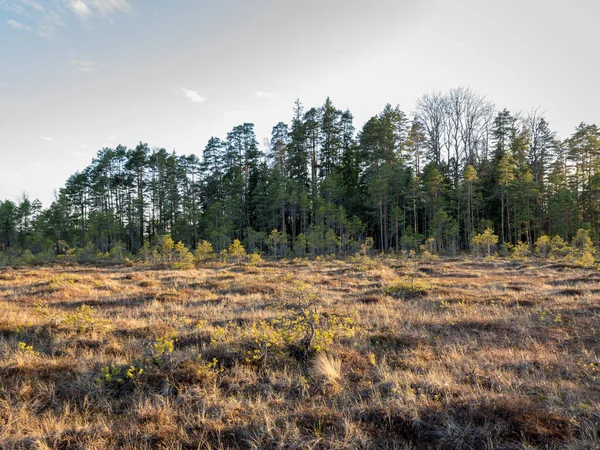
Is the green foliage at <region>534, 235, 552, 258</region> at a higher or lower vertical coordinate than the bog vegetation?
higher

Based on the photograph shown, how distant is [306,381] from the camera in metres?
4.04

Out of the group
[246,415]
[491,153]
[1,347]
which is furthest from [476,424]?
[491,153]

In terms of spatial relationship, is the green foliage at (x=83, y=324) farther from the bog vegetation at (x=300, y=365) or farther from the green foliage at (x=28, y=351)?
the green foliage at (x=28, y=351)

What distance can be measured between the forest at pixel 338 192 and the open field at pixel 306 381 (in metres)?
26.1

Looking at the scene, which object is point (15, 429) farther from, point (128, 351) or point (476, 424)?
point (476, 424)

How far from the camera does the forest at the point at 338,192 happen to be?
36.8 meters

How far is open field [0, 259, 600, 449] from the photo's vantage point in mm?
2928

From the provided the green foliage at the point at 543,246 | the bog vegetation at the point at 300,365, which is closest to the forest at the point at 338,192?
the green foliage at the point at 543,246

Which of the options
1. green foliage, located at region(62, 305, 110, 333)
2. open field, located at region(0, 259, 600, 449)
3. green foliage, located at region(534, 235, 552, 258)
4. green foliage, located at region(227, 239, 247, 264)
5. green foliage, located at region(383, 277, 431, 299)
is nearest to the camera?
open field, located at region(0, 259, 600, 449)

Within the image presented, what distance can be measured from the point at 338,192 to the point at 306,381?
37667 millimetres

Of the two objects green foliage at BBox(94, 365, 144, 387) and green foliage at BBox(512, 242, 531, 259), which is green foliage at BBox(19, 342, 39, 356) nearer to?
green foliage at BBox(94, 365, 144, 387)

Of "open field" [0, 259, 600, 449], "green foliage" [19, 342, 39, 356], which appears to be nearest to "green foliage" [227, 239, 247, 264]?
"open field" [0, 259, 600, 449]

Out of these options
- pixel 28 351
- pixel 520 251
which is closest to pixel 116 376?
pixel 28 351

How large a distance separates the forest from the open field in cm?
2608
